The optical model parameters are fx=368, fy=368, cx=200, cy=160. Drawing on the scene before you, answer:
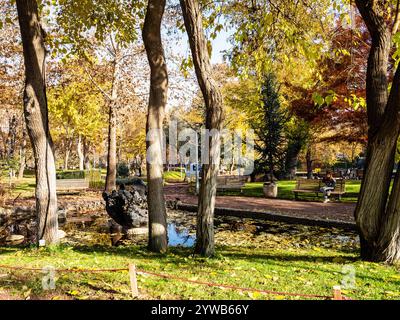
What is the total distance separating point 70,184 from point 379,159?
17787 mm

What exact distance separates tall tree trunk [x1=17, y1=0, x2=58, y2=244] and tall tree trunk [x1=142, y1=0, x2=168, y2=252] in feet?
7.64

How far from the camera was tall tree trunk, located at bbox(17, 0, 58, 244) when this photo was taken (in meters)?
7.72

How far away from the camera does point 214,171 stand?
669cm

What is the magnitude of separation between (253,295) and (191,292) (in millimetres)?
763

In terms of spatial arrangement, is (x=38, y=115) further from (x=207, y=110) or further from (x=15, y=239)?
(x=15, y=239)

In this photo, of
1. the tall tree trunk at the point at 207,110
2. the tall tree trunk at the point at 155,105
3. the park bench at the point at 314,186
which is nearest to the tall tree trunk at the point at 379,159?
the tall tree trunk at the point at 207,110

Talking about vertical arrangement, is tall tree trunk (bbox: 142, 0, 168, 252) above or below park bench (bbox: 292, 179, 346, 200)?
above

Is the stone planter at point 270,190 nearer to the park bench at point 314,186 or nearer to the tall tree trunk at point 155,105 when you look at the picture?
the park bench at point 314,186

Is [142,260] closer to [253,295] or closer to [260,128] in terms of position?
[253,295]

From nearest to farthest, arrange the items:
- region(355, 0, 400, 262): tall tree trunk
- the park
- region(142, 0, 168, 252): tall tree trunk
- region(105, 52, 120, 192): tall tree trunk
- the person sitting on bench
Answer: the park, region(355, 0, 400, 262): tall tree trunk, region(142, 0, 168, 252): tall tree trunk, the person sitting on bench, region(105, 52, 120, 192): tall tree trunk

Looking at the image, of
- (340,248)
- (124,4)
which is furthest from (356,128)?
(124,4)

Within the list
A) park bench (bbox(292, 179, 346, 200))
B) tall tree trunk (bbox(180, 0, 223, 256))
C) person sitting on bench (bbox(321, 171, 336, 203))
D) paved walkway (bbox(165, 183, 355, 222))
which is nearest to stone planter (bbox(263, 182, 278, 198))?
paved walkway (bbox(165, 183, 355, 222))

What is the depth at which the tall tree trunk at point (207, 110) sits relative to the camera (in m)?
6.48

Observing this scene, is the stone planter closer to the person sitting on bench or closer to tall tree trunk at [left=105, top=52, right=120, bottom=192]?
the person sitting on bench
